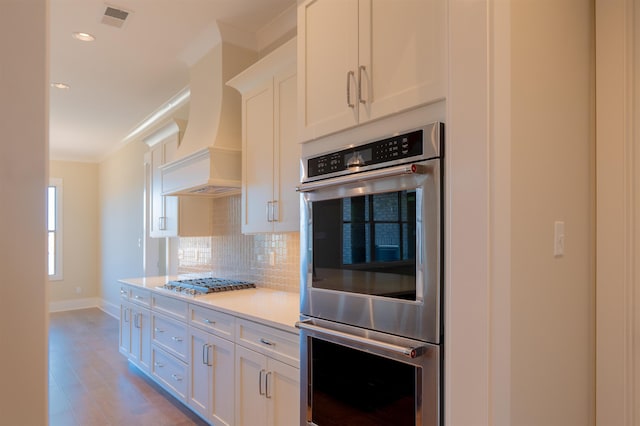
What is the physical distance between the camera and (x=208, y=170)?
9.93 ft

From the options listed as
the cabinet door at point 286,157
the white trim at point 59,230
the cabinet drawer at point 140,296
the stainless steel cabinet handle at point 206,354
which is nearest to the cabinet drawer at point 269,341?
the stainless steel cabinet handle at point 206,354

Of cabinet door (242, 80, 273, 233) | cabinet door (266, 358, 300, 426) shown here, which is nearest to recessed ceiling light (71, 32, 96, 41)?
cabinet door (242, 80, 273, 233)

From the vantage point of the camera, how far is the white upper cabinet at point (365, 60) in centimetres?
140

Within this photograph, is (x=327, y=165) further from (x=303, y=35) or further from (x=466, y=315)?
(x=466, y=315)

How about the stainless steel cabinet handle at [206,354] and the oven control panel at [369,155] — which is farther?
the stainless steel cabinet handle at [206,354]

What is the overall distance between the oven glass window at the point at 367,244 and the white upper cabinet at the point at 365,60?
1.10 ft

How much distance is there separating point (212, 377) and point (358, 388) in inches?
55.3

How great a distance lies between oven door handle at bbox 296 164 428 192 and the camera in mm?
1361

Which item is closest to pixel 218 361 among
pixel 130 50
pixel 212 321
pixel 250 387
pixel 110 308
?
pixel 212 321

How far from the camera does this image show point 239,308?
2.48 m

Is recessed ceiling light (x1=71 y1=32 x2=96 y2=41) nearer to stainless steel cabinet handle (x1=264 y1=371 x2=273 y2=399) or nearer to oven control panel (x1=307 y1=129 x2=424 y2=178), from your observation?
oven control panel (x1=307 y1=129 x2=424 y2=178)

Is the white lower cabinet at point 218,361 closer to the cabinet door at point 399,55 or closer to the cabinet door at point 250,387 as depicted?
the cabinet door at point 250,387

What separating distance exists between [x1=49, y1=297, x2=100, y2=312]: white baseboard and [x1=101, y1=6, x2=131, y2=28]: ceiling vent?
21.0 feet

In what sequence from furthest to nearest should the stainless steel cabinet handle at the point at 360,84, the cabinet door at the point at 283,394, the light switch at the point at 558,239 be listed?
the cabinet door at the point at 283,394
the stainless steel cabinet handle at the point at 360,84
the light switch at the point at 558,239
